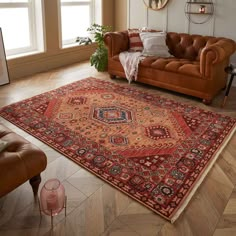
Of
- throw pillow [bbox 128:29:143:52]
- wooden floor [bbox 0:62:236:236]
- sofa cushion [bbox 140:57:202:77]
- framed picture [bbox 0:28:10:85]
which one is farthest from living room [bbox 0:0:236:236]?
throw pillow [bbox 128:29:143:52]

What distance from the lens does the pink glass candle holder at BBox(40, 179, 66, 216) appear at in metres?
1.69

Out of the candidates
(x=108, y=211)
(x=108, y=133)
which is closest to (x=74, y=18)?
(x=108, y=133)

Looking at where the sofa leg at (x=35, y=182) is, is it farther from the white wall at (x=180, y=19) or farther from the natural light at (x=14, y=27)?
the white wall at (x=180, y=19)

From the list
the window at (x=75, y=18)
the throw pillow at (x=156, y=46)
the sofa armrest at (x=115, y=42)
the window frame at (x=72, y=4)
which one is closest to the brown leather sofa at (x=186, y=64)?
the sofa armrest at (x=115, y=42)

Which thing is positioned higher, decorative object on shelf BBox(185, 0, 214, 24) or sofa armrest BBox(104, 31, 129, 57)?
decorative object on shelf BBox(185, 0, 214, 24)

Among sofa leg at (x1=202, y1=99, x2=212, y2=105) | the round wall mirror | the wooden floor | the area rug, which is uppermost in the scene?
the round wall mirror

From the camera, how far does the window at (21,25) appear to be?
4.52 m

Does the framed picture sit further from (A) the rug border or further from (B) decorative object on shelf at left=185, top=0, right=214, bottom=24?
(A) the rug border

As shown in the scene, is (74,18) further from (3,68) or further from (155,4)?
(3,68)

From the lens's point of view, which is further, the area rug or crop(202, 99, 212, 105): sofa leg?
crop(202, 99, 212, 105): sofa leg

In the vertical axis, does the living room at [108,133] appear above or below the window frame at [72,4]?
below

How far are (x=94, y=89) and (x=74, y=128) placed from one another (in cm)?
127

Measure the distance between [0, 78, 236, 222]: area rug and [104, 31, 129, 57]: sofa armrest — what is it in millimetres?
702

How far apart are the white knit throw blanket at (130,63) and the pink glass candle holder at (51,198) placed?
8.95ft
